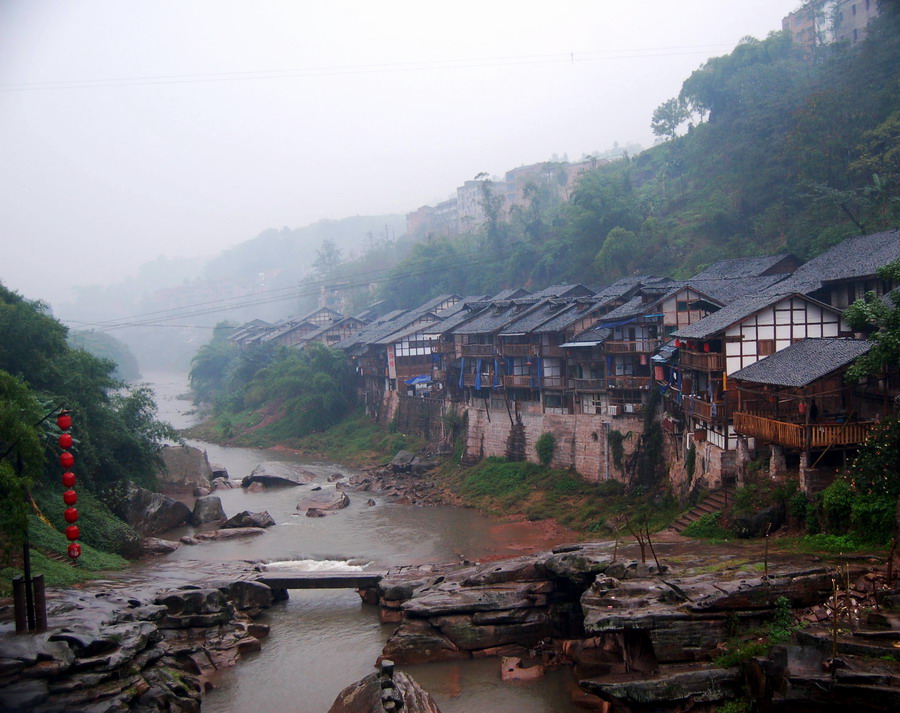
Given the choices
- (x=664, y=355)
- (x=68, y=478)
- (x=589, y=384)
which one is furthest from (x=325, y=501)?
(x=68, y=478)

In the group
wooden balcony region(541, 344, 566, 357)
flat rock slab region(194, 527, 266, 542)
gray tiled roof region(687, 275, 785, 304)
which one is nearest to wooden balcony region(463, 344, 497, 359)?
wooden balcony region(541, 344, 566, 357)

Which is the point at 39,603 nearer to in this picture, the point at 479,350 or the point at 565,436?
the point at 565,436

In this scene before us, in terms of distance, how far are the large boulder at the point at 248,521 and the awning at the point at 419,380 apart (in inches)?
755

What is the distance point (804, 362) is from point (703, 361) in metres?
4.51

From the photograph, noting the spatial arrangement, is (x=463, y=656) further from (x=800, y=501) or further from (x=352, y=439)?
(x=352, y=439)

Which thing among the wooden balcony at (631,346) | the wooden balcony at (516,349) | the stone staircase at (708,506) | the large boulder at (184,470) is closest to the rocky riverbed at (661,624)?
the stone staircase at (708,506)

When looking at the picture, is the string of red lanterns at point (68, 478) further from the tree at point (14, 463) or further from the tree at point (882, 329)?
the tree at point (882, 329)

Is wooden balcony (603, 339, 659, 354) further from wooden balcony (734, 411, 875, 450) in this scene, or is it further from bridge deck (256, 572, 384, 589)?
bridge deck (256, 572, 384, 589)

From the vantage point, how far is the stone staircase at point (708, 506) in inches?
1057

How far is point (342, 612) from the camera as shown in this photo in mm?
27766

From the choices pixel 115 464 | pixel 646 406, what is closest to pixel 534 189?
pixel 646 406

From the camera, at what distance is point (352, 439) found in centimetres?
5909

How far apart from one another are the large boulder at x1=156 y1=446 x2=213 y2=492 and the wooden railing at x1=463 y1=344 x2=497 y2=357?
1788 centimetres

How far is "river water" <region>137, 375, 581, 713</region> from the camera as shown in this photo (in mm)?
21094
